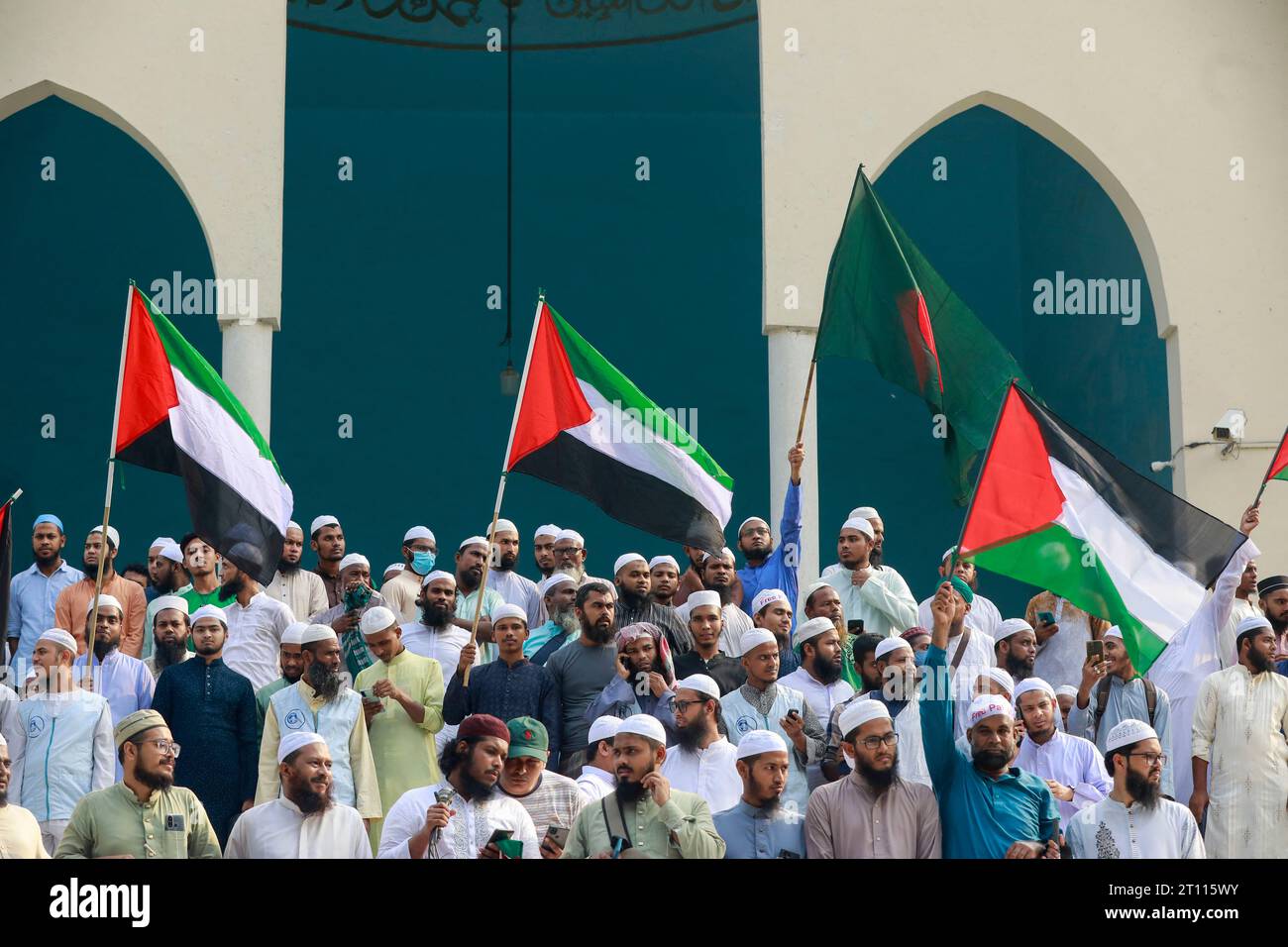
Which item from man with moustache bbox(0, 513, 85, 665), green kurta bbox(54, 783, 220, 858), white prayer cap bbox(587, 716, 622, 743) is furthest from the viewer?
man with moustache bbox(0, 513, 85, 665)

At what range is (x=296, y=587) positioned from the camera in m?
11.6

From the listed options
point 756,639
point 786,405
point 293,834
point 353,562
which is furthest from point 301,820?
point 786,405

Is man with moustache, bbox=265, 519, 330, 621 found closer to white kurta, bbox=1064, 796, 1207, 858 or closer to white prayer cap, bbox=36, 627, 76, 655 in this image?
white prayer cap, bbox=36, 627, 76, 655

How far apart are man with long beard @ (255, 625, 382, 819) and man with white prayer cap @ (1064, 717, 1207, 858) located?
3093 mm

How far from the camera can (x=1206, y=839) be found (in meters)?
9.99

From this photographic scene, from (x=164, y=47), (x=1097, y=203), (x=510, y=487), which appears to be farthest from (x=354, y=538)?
(x=1097, y=203)

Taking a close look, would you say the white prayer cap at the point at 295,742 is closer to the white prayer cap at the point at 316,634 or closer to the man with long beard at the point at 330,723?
the man with long beard at the point at 330,723

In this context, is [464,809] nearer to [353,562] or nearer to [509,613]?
[509,613]

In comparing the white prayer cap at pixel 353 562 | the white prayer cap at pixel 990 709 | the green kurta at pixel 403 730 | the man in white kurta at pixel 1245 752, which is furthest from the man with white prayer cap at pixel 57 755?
the man in white kurta at pixel 1245 752

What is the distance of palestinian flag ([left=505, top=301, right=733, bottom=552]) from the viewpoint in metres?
10.2

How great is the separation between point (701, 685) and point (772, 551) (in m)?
2.81

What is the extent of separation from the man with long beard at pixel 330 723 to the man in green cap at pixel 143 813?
1264 mm

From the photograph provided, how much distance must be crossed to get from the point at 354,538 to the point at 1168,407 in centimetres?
664

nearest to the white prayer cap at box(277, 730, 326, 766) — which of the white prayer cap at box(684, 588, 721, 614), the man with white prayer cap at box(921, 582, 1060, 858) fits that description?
the man with white prayer cap at box(921, 582, 1060, 858)
